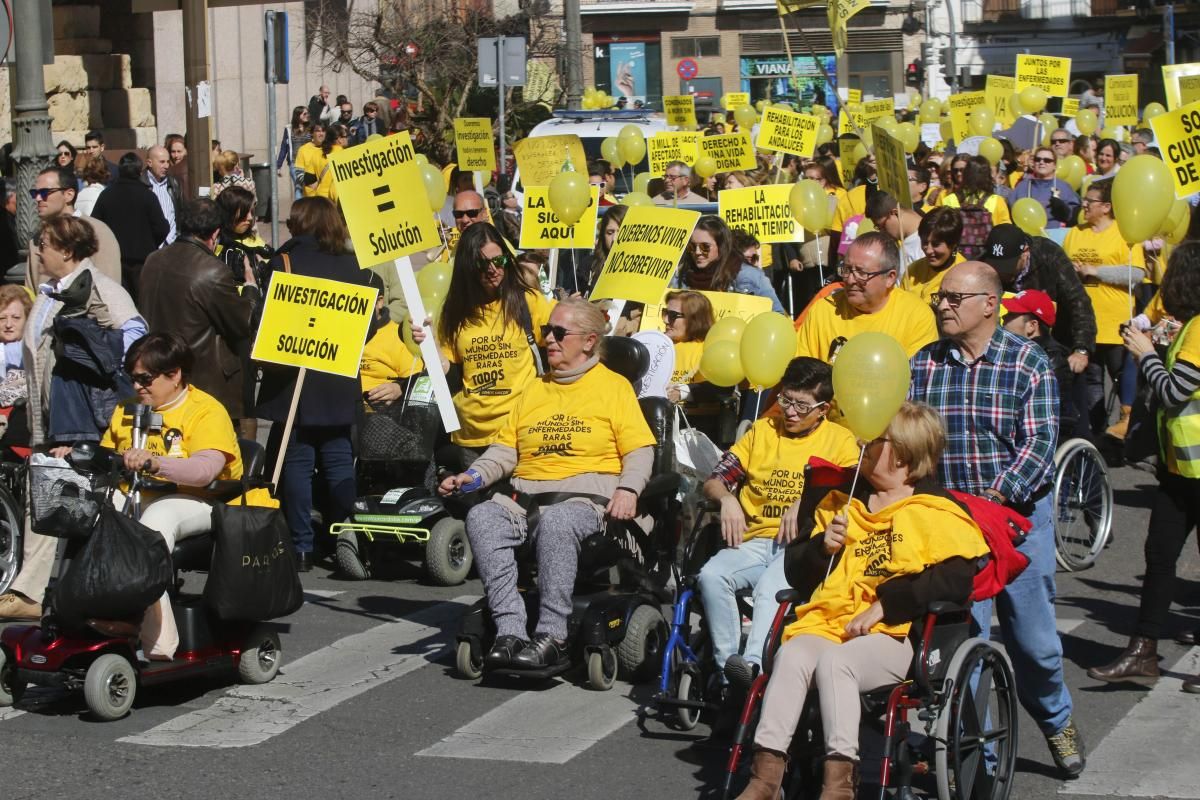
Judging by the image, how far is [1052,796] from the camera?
20.0 feet

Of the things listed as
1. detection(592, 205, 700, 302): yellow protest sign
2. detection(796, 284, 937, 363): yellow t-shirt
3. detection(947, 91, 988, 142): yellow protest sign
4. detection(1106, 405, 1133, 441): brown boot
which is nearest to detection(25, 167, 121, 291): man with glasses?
detection(592, 205, 700, 302): yellow protest sign

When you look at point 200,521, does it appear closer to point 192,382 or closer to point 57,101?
point 192,382

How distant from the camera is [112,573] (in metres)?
6.87

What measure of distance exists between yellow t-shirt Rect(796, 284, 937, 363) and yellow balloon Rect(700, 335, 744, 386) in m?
0.48

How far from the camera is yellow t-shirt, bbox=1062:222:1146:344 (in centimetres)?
1234

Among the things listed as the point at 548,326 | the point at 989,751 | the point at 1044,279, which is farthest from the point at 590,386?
the point at 1044,279

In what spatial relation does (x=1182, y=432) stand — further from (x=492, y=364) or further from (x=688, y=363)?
(x=492, y=364)

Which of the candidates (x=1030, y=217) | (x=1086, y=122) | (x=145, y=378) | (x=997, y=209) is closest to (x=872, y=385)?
(x=145, y=378)

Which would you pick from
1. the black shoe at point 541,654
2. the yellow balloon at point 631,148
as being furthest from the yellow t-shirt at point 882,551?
the yellow balloon at point 631,148

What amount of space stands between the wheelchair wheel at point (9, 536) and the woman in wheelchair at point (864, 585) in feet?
15.6

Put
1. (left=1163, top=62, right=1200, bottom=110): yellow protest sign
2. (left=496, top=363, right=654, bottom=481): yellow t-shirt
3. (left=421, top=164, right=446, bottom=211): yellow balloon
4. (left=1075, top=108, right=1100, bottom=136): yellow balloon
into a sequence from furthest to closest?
(left=1075, top=108, right=1100, bottom=136): yellow balloon
(left=1163, top=62, right=1200, bottom=110): yellow protest sign
(left=421, top=164, right=446, bottom=211): yellow balloon
(left=496, top=363, right=654, bottom=481): yellow t-shirt

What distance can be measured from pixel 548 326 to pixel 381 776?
2326 mm

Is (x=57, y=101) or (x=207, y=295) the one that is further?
(x=57, y=101)

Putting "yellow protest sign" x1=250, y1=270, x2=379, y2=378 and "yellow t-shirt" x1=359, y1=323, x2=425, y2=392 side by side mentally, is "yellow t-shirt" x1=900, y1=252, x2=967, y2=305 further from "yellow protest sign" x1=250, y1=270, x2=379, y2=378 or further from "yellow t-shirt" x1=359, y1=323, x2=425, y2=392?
"yellow protest sign" x1=250, y1=270, x2=379, y2=378
